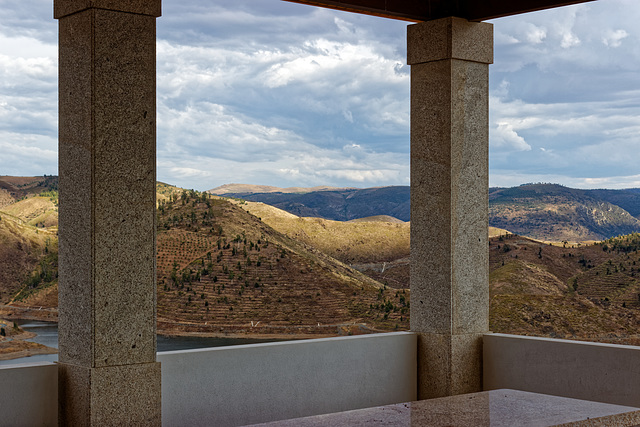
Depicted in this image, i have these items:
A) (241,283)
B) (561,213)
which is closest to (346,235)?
(241,283)

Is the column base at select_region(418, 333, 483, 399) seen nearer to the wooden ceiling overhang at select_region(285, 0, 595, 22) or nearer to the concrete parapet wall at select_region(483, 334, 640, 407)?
the concrete parapet wall at select_region(483, 334, 640, 407)

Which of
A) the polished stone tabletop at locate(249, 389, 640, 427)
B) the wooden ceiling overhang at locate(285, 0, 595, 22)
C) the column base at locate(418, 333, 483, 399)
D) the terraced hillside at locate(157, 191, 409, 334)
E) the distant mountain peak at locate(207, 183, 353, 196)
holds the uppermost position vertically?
the distant mountain peak at locate(207, 183, 353, 196)

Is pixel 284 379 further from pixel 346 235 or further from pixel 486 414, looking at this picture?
pixel 346 235

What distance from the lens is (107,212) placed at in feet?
13.1

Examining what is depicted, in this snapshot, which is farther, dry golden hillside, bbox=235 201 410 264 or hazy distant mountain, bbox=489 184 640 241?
hazy distant mountain, bbox=489 184 640 241

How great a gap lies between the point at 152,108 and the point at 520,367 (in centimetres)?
362

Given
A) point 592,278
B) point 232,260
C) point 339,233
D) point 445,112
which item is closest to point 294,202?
point 339,233

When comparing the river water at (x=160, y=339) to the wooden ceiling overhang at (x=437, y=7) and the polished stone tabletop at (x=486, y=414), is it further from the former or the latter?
the polished stone tabletop at (x=486, y=414)

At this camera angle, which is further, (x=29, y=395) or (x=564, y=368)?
(x=564, y=368)

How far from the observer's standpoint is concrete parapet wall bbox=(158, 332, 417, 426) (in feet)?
15.2

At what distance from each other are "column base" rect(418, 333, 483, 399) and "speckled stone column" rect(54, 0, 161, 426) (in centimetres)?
254

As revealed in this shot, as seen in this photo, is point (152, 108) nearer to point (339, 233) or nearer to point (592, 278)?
point (592, 278)

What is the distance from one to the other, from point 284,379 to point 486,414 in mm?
2282

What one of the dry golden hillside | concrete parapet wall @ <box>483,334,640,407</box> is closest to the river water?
the dry golden hillside
